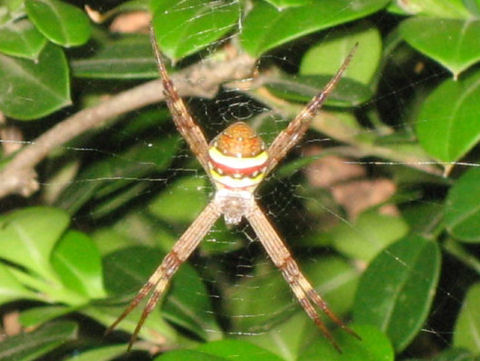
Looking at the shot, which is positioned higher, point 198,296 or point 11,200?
point 11,200

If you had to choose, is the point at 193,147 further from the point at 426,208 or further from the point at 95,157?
the point at 426,208

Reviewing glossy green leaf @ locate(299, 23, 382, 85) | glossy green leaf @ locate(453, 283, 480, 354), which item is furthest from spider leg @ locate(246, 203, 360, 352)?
glossy green leaf @ locate(299, 23, 382, 85)

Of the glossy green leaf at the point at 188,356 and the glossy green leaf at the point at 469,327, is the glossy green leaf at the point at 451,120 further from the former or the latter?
the glossy green leaf at the point at 188,356

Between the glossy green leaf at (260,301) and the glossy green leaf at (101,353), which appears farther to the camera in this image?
the glossy green leaf at (260,301)

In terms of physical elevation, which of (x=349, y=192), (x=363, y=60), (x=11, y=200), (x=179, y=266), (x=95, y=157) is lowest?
(x=349, y=192)

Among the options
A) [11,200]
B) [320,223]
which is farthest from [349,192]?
[11,200]

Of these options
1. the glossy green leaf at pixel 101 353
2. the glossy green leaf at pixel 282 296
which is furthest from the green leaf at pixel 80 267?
the glossy green leaf at pixel 282 296
